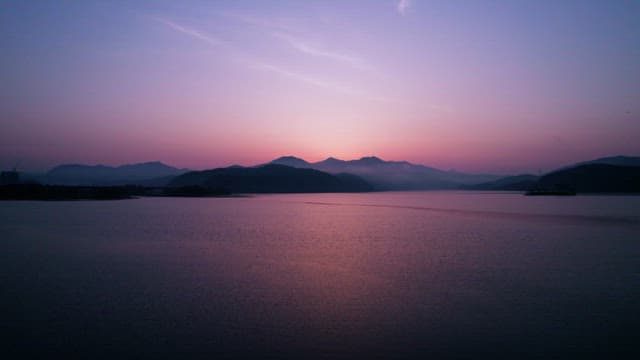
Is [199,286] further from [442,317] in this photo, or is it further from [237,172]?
[237,172]

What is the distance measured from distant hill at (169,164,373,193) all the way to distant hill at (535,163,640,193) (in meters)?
75.0

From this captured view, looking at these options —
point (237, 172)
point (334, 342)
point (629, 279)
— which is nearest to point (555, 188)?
point (237, 172)

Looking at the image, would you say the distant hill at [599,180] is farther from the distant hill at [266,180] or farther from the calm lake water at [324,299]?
the calm lake water at [324,299]

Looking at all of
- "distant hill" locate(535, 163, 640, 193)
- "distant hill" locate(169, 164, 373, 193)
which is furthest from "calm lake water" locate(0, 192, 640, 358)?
"distant hill" locate(169, 164, 373, 193)

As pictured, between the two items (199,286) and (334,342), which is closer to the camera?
(334,342)

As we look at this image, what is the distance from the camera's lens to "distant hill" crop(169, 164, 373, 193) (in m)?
165

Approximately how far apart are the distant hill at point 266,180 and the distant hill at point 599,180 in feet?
246

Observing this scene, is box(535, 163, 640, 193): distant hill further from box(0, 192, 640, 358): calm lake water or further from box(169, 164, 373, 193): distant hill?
box(0, 192, 640, 358): calm lake water

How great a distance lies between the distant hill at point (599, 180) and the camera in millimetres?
128875

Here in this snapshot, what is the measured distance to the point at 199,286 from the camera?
46.7 feet

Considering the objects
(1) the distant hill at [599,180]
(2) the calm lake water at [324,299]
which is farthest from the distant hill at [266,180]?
(2) the calm lake water at [324,299]

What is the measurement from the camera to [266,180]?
173 m

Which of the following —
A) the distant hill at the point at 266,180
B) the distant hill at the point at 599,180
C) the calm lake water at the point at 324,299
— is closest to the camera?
the calm lake water at the point at 324,299

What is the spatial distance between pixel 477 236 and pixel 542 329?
1869cm
